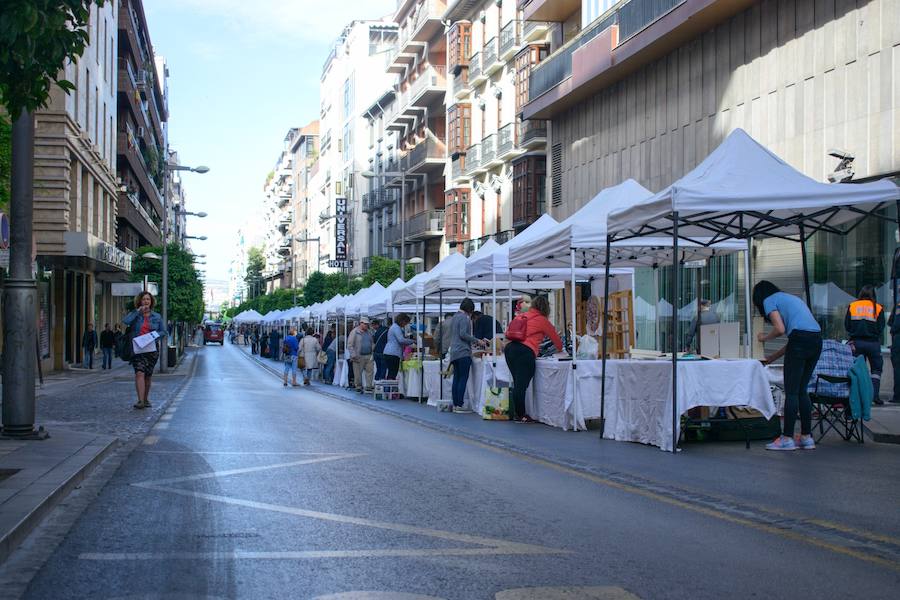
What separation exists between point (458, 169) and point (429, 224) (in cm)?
723

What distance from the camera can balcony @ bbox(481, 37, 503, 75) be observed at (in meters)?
43.9

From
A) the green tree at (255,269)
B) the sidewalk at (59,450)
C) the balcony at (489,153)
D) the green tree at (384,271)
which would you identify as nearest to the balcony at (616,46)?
the balcony at (489,153)

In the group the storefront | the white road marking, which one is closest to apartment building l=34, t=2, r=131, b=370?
the storefront

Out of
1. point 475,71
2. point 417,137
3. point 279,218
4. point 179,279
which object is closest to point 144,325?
point 475,71

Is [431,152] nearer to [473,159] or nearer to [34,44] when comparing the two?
[473,159]

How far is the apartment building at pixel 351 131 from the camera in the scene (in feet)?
276

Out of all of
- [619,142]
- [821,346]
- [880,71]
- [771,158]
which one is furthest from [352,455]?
[619,142]

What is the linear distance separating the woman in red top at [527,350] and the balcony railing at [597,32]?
467 inches

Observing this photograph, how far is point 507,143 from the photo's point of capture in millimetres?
42281

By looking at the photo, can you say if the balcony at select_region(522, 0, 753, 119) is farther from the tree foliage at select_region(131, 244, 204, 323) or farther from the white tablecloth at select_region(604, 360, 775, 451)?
the tree foliage at select_region(131, 244, 204, 323)

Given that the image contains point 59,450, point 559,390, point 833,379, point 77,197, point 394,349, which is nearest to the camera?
point 59,450

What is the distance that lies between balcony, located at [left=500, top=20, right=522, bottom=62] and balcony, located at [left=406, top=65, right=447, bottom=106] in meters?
12.1

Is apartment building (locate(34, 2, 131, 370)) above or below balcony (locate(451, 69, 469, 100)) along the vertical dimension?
below

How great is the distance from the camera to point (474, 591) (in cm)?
537
